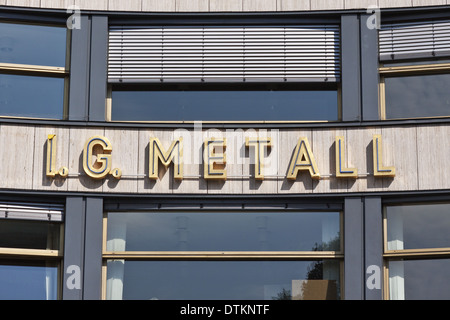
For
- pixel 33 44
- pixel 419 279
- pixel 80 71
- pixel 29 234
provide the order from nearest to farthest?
pixel 419 279 → pixel 29 234 → pixel 80 71 → pixel 33 44

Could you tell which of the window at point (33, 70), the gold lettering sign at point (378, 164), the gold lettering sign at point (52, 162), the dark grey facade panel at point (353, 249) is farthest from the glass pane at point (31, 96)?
the gold lettering sign at point (378, 164)

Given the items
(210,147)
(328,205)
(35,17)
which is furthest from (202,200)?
(35,17)

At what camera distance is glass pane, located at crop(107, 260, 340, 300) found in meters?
13.3

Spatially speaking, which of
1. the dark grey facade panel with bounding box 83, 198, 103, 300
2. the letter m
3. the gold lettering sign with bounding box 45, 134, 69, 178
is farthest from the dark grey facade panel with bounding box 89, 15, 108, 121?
the dark grey facade panel with bounding box 83, 198, 103, 300

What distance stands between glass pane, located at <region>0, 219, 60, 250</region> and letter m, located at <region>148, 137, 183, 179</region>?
1587 mm

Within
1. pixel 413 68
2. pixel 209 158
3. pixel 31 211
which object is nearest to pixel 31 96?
pixel 31 211

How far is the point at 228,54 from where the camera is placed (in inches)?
558

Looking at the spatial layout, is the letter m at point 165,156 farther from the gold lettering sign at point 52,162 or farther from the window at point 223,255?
the gold lettering sign at point 52,162

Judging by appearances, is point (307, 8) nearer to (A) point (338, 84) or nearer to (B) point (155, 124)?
(A) point (338, 84)

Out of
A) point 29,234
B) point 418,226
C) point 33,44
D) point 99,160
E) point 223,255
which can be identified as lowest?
point 223,255

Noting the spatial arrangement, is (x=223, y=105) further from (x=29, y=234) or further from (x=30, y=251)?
(x=30, y=251)

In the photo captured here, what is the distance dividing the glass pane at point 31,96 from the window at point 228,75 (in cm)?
79

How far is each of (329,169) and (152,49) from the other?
3175 mm

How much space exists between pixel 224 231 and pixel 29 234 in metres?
2.75
